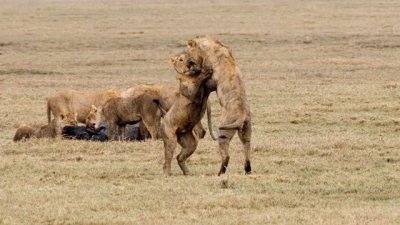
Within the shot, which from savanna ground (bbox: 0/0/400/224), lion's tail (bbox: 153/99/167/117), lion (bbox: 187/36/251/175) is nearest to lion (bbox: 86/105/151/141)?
lion's tail (bbox: 153/99/167/117)

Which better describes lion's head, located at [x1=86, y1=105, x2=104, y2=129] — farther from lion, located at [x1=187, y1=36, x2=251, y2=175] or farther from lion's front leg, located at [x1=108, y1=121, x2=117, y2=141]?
lion, located at [x1=187, y1=36, x2=251, y2=175]

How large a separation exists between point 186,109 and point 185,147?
449mm

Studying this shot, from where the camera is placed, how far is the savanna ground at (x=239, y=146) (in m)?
8.72

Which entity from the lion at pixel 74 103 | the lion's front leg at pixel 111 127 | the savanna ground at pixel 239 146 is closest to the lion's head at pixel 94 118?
the lion's front leg at pixel 111 127

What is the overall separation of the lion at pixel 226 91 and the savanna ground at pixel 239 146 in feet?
1.35

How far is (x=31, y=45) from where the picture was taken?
33.2 m

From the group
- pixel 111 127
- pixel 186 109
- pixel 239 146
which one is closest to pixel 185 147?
pixel 186 109

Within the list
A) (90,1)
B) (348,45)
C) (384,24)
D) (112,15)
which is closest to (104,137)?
(348,45)

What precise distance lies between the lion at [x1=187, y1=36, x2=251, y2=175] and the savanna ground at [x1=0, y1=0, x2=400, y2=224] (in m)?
0.41

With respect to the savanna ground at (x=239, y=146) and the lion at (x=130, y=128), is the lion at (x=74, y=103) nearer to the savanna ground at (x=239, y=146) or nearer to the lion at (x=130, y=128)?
the lion at (x=130, y=128)

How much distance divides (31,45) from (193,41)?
23.1 metres

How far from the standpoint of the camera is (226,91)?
34.6ft

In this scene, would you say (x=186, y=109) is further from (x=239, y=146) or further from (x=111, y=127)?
(x=111, y=127)

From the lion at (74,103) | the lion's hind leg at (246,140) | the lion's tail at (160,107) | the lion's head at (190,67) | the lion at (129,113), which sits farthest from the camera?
the lion at (74,103)
